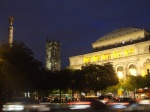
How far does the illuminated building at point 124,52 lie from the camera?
3816 inches

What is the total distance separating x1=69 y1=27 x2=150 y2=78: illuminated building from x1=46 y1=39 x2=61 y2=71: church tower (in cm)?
3851

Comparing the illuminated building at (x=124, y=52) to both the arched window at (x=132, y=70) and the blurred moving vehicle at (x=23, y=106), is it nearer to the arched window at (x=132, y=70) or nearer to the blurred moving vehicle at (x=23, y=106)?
the arched window at (x=132, y=70)

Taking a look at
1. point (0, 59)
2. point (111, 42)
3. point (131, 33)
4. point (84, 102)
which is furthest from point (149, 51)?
point (84, 102)

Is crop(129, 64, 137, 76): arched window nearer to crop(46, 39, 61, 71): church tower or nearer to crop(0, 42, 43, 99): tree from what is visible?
crop(0, 42, 43, 99): tree

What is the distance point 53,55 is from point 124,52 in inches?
2732

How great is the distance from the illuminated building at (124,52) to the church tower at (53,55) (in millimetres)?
38510

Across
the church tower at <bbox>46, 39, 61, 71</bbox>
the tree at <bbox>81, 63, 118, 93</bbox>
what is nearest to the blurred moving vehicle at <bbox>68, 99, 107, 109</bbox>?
the tree at <bbox>81, 63, 118, 93</bbox>

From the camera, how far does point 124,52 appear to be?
106375 mm

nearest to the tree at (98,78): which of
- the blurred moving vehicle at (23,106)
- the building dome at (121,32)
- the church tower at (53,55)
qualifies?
the building dome at (121,32)

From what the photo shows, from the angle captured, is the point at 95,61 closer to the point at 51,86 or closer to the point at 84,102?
the point at 51,86

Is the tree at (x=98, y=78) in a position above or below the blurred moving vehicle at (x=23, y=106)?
above

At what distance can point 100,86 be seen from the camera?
2795 inches

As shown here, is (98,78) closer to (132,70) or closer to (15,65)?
(132,70)

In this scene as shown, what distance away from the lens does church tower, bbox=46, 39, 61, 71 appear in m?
167
